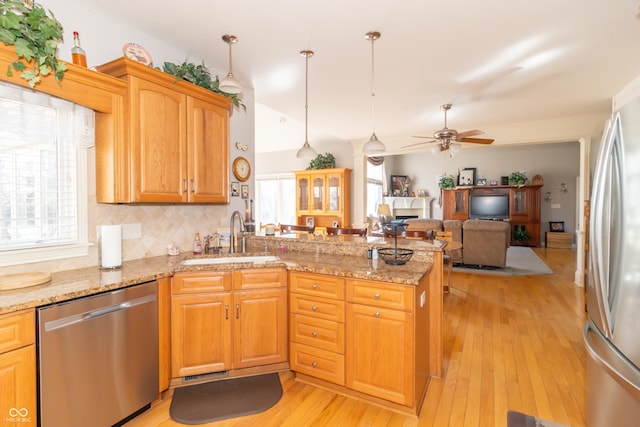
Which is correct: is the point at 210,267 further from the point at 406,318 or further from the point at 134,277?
the point at 406,318

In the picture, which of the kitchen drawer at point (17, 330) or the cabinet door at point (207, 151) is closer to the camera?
the kitchen drawer at point (17, 330)

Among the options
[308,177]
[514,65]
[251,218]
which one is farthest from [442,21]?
[308,177]

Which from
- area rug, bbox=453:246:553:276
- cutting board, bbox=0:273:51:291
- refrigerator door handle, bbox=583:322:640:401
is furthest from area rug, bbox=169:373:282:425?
area rug, bbox=453:246:553:276

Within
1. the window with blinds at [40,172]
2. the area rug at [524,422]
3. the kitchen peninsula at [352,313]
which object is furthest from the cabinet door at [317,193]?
the area rug at [524,422]

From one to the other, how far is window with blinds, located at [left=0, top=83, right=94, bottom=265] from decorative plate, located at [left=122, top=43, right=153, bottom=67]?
2.08 feet

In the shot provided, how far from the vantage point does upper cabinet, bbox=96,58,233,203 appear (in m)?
2.26

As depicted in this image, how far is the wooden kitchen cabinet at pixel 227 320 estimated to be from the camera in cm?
229

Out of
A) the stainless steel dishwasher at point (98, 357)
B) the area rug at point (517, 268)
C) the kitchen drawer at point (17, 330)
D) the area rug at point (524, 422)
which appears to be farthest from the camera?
the area rug at point (517, 268)

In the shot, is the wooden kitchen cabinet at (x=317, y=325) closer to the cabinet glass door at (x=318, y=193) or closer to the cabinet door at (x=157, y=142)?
the cabinet door at (x=157, y=142)

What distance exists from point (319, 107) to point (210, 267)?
126 inches

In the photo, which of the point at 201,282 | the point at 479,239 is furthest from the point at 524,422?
the point at 479,239

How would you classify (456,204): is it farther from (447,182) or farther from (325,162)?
(325,162)

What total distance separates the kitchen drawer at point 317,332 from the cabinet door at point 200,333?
0.49 metres

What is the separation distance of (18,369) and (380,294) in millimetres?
1867
